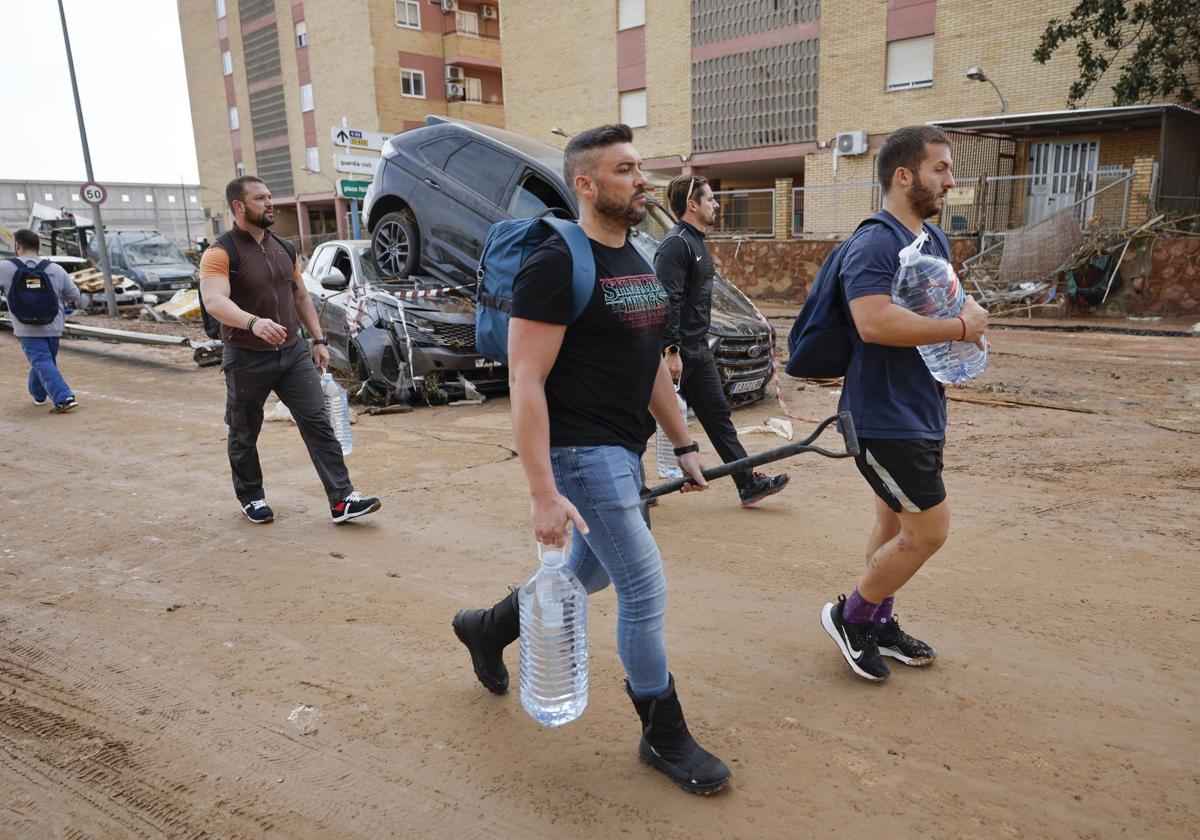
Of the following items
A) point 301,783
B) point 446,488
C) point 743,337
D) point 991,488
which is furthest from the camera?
point 743,337

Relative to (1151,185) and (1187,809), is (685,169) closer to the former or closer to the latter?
(1151,185)

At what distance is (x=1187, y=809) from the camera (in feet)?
8.20

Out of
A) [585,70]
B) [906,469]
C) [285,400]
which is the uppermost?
[585,70]

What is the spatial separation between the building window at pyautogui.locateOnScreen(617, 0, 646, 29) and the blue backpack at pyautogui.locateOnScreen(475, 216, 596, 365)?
2921 centimetres

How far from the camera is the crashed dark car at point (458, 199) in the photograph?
9.20 m

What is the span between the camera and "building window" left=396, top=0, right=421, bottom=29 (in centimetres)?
3859

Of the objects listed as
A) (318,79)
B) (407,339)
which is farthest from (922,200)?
(318,79)

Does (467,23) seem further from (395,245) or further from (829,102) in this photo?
(395,245)

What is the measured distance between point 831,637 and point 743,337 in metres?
4.85

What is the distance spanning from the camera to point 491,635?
3.17m

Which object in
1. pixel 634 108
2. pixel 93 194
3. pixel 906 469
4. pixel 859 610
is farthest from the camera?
pixel 634 108

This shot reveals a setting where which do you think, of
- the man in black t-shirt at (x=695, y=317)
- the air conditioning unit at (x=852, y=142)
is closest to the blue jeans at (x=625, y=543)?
the man in black t-shirt at (x=695, y=317)

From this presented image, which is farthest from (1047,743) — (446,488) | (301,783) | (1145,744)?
(446,488)

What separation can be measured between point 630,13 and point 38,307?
2468 cm
